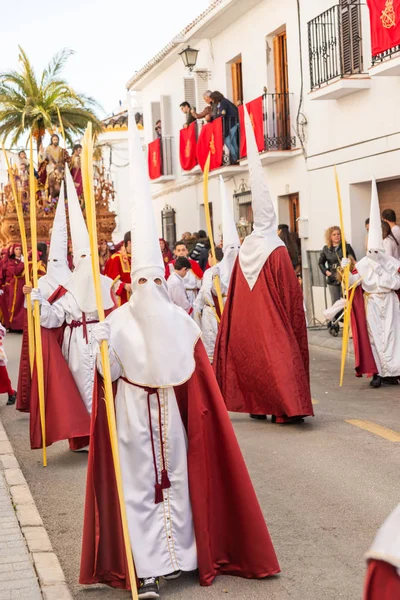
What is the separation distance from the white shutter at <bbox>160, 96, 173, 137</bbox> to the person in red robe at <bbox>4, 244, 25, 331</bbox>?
8.99 meters

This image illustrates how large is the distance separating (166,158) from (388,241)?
17.1 meters

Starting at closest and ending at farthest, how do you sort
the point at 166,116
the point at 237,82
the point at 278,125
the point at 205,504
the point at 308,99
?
the point at 205,504, the point at 308,99, the point at 278,125, the point at 237,82, the point at 166,116

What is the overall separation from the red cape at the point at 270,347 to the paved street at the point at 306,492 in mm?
238

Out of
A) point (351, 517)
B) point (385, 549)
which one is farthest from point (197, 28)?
point (385, 549)

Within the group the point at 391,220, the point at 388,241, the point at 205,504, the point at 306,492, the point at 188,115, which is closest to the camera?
the point at 205,504

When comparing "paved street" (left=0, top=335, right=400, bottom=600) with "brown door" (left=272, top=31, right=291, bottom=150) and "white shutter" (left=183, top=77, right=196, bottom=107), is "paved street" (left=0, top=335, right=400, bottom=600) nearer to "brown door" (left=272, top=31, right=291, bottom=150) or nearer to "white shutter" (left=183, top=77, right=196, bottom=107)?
"brown door" (left=272, top=31, right=291, bottom=150)

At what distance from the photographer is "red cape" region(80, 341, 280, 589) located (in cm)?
470

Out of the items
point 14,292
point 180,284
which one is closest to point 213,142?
point 14,292

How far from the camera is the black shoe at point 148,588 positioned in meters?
4.60

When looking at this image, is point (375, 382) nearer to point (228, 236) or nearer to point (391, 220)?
point (228, 236)

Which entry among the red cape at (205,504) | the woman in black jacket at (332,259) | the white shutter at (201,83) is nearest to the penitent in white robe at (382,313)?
the woman in black jacket at (332,259)

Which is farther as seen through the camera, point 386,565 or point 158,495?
point 158,495

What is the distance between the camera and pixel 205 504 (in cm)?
475

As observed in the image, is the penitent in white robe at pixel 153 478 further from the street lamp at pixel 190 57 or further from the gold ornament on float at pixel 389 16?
the street lamp at pixel 190 57
